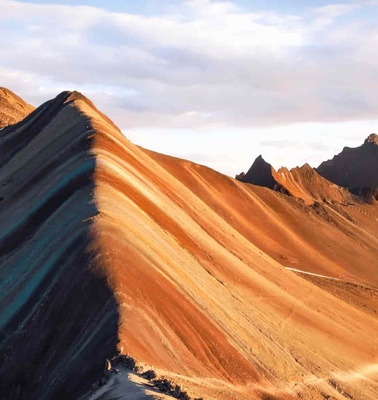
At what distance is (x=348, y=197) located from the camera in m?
100

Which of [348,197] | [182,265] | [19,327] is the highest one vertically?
[348,197]

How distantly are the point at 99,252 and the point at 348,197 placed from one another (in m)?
74.8

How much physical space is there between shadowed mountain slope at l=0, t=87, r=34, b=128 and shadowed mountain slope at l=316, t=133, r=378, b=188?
4566cm

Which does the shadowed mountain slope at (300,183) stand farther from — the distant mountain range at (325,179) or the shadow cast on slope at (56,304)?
the shadow cast on slope at (56,304)

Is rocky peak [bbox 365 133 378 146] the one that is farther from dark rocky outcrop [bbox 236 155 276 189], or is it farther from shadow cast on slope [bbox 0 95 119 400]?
shadow cast on slope [bbox 0 95 119 400]

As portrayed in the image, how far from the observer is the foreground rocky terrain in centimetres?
2508

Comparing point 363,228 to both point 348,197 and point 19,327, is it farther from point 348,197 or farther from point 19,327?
point 19,327

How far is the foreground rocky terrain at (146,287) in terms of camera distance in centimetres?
2508

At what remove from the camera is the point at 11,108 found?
8919 centimetres

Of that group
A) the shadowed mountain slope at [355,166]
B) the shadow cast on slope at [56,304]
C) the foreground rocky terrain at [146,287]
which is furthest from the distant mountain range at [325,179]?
the shadow cast on slope at [56,304]

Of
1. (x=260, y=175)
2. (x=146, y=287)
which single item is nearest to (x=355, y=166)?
(x=260, y=175)

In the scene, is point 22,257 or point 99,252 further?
point 22,257

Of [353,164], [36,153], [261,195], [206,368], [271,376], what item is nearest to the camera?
[206,368]

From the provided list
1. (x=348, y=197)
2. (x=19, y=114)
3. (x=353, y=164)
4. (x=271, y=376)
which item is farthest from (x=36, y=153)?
(x=353, y=164)
